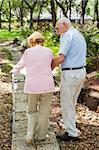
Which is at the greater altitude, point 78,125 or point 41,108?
point 41,108

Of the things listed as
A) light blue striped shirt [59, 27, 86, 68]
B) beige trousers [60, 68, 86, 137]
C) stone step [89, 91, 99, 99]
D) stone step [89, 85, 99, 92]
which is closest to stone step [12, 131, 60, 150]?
beige trousers [60, 68, 86, 137]

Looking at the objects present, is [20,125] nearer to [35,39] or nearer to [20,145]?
[20,145]

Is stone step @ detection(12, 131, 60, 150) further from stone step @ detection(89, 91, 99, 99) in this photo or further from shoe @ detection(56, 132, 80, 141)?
stone step @ detection(89, 91, 99, 99)

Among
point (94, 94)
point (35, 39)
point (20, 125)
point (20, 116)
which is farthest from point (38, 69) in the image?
→ point (94, 94)

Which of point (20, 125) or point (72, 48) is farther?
point (20, 125)

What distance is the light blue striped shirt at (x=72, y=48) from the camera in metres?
5.53

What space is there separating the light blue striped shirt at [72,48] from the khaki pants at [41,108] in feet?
1.73

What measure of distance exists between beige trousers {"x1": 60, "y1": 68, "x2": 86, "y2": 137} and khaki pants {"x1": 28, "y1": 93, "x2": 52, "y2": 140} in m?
0.26

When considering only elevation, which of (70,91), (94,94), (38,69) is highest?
(38,69)

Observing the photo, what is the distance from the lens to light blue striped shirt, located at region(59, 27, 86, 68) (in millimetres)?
5531

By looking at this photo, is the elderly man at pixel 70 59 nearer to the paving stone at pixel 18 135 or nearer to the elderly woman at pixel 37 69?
the elderly woman at pixel 37 69

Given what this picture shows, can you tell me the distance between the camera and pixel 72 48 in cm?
558

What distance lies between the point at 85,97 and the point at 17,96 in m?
1.48

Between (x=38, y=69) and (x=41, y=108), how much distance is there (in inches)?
24.0
